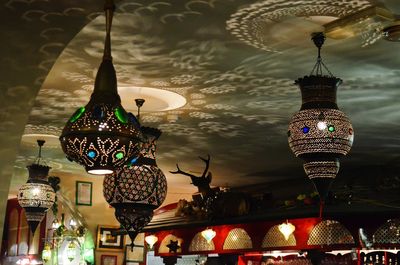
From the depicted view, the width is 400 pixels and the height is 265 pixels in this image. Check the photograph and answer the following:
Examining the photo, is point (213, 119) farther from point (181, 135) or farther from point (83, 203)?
point (83, 203)

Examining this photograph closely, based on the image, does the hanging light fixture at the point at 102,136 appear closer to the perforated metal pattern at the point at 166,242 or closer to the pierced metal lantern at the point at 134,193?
the pierced metal lantern at the point at 134,193

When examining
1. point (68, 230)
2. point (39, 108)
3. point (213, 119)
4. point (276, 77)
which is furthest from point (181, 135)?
point (68, 230)

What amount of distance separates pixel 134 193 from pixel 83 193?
6.71m

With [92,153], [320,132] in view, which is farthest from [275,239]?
[92,153]

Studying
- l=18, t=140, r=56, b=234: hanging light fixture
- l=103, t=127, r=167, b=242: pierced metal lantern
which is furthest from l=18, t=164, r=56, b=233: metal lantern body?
l=103, t=127, r=167, b=242: pierced metal lantern

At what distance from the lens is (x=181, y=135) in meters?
8.86

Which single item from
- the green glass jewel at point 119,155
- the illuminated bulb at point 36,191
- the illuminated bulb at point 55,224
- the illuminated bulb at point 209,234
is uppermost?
the illuminated bulb at point 55,224

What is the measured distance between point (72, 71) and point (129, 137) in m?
2.86

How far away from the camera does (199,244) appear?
34.7ft

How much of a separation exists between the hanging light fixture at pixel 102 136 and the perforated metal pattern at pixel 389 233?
5.01m

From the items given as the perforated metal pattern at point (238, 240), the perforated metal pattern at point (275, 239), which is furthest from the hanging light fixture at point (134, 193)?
the perforated metal pattern at point (238, 240)

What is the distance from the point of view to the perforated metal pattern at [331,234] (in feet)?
26.0

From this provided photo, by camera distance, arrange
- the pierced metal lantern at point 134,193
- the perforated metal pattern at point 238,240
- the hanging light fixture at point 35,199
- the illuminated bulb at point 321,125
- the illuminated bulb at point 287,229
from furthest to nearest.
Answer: the perforated metal pattern at point 238,240 < the hanging light fixture at point 35,199 < the illuminated bulb at point 287,229 < the pierced metal lantern at point 134,193 < the illuminated bulb at point 321,125

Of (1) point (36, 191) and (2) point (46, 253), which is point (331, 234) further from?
(2) point (46, 253)
